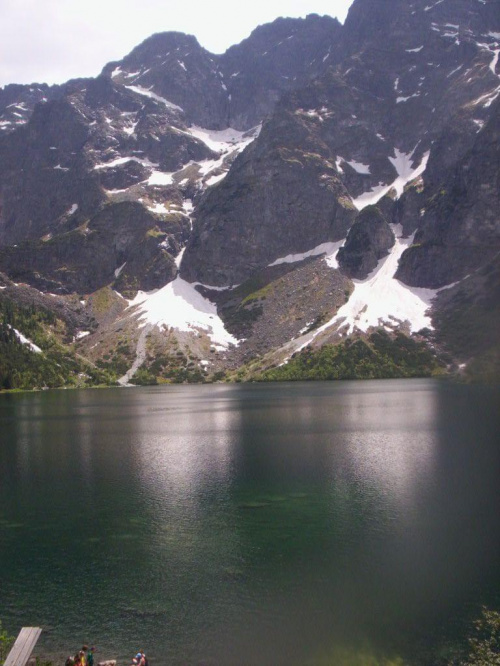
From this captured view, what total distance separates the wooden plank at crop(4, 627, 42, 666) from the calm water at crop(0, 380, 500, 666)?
2.22 m

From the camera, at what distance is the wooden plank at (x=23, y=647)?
2491cm

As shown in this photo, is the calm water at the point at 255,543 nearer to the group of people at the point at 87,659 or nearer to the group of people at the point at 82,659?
the group of people at the point at 87,659

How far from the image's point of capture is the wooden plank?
81.7ft

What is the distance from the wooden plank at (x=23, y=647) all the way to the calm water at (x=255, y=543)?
222 cm

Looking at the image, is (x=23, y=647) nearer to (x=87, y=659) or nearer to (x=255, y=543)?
(x=87, y=659)

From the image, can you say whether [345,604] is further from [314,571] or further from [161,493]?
[161,493]

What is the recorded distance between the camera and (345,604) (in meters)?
31.0

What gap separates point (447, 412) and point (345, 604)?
79519mm

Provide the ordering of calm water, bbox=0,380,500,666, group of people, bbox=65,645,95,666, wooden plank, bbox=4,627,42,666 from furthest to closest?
calm water, bbox=0,380,500,666, wooden plank, bbox=4,627,42,666, group of people, bbox=65,645,95,666

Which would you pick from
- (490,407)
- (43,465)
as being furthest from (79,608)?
(490,407)

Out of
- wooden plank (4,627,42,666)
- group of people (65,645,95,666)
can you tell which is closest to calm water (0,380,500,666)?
wooden plank (4,627,42,666)

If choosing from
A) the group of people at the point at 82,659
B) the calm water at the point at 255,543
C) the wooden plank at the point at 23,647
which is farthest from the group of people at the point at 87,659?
the wooden plank at the point at 23,647

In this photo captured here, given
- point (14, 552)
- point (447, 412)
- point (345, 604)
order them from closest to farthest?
point (345, 604) → point (14, 552) → point (447, 412)

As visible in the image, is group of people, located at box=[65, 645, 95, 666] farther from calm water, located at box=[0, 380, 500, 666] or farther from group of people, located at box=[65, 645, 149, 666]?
calm water, located at box=[0, 380, 500, 666]
